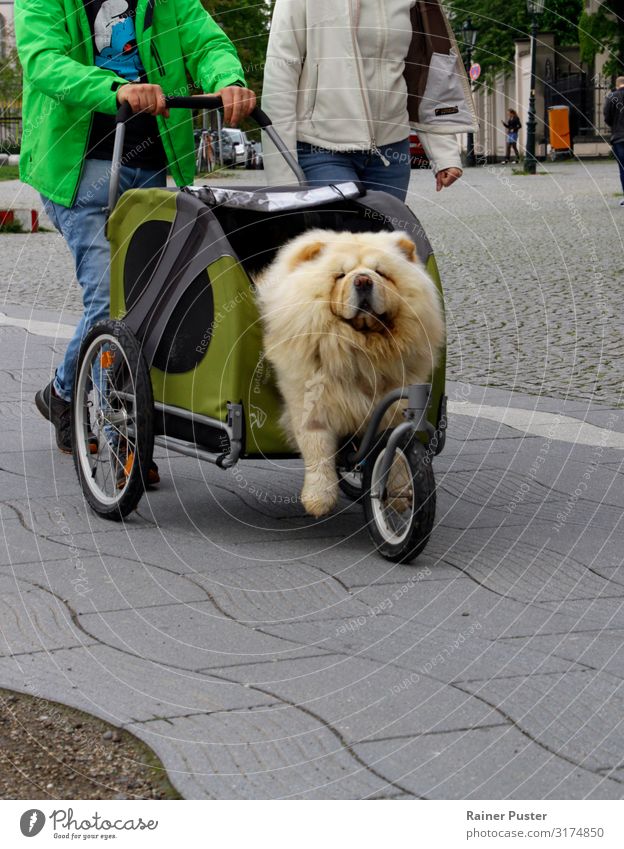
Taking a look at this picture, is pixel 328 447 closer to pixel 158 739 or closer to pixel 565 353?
pixel 158 739

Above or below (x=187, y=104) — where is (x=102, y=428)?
below

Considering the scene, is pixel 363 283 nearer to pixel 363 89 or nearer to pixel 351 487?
pixel 351 487

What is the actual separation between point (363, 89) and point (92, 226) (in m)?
1.17

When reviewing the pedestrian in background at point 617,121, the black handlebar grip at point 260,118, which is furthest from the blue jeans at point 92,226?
the pedestrian in background at point 617,121

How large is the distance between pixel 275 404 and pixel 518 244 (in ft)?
38.4

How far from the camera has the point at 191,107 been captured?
5121 mm

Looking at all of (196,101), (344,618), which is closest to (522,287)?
(196,101)

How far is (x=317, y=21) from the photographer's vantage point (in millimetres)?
5461

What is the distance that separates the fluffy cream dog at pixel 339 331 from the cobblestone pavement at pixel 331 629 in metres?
0.43

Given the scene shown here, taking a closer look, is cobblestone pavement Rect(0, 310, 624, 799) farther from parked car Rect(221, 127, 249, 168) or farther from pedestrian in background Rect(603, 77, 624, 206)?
pedestrian in background Rect(603, 77, 624, 206)

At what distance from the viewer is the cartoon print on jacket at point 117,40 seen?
5512 mm

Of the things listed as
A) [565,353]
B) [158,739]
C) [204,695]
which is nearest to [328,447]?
[204,695]

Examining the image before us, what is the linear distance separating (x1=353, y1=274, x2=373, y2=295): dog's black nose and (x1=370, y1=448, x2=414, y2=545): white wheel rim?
52 centimetres

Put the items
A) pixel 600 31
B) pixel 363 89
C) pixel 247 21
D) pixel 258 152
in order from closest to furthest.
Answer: pixel 363 89 < pixel 258 152 < pixel 247 21 < pixel 600 31
